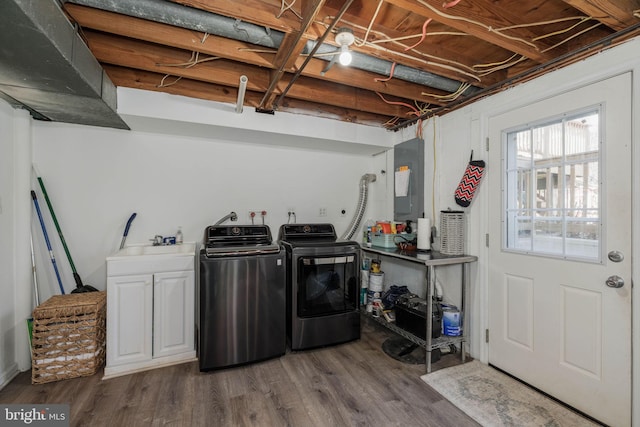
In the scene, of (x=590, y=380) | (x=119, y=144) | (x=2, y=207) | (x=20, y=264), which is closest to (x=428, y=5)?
(x=590, y=380)

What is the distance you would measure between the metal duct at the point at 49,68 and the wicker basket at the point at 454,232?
106 inches

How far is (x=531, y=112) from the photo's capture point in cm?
197

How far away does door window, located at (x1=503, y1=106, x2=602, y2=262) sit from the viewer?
1.68 metres

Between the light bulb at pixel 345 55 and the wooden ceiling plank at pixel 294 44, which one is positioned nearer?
the wooden ceiling plank at pixel 294 44

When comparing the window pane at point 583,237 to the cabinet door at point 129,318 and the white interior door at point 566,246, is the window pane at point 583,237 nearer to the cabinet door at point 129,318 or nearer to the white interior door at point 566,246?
the white interior door at point 566,246

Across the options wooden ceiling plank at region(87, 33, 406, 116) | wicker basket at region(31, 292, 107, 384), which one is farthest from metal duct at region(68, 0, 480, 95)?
wicker basket at region(31, 292, 107, 384)

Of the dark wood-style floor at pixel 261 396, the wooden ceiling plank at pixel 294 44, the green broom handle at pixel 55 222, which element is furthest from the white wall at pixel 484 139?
the green broom handle at pixel 55 222

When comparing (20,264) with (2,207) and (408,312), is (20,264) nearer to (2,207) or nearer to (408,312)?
(2,207)

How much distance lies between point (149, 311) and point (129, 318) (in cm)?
14

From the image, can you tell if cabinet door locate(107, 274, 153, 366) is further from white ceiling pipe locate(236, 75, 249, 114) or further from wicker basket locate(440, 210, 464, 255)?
wicker basket locate(440, 210, 464, 255)

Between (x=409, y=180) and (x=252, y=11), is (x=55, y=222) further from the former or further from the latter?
(x=409, y=180)

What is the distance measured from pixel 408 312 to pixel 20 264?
3134mm

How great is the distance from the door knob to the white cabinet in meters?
2.85

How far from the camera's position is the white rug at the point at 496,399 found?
166 centimetres
